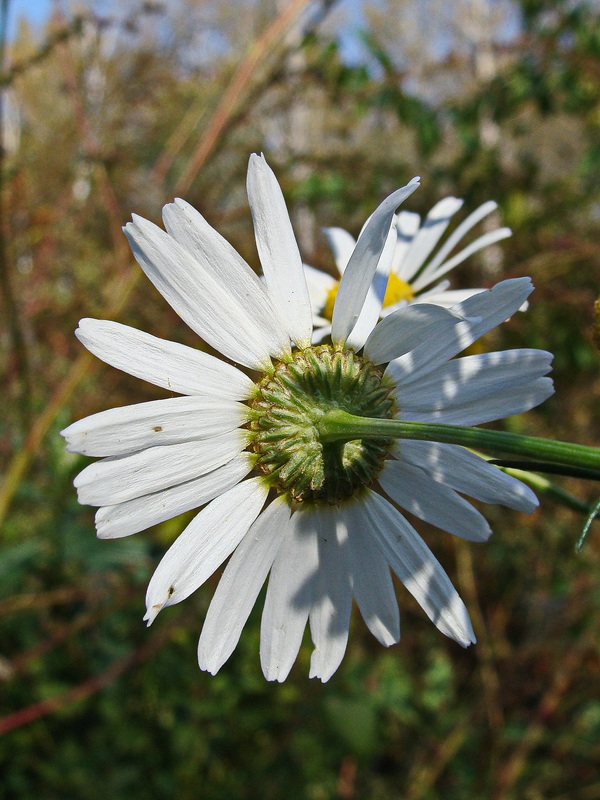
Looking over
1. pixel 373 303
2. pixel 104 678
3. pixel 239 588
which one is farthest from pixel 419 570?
pixel 104 678

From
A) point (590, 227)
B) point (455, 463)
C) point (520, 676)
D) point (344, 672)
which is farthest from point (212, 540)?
point (590, 227)

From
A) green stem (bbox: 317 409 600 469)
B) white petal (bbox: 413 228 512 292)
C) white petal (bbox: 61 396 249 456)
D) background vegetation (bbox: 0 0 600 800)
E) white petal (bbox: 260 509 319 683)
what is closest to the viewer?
green stem (bbox: 317 409 600 469)

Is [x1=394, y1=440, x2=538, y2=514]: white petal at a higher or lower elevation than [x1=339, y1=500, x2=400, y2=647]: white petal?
higher

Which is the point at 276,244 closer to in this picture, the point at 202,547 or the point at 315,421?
the point at 315,421

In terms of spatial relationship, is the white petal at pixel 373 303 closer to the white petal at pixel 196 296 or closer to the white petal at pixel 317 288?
the white petal at pixel 196 296

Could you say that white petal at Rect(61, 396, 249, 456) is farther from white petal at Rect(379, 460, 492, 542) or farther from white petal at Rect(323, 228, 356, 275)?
white petal at Rect(323, 228, 356, 275)

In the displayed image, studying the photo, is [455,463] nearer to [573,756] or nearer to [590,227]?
[573,756]

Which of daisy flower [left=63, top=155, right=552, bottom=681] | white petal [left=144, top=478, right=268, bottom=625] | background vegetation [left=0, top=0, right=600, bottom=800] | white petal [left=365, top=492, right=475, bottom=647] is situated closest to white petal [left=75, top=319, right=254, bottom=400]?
daisy flower [left=63, top=155, right=552, bottom=681]
